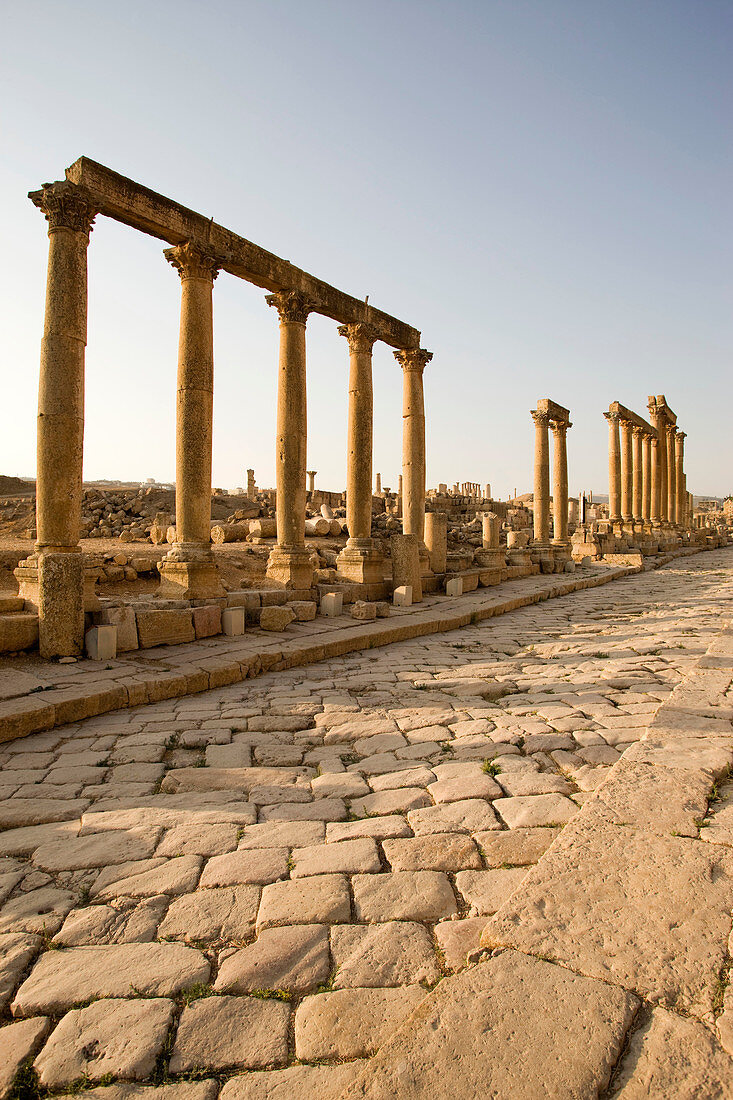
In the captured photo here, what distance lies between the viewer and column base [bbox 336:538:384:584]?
1284cm

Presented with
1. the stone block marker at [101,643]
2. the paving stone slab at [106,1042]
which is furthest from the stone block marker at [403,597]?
the paving stone slab at [106,1042]

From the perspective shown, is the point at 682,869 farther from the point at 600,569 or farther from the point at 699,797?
the point at 600,569

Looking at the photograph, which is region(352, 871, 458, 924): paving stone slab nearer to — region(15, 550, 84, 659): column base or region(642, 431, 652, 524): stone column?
region(15, 550, 84, 659): column base

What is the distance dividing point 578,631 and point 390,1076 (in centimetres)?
912

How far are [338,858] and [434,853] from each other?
1.55ft

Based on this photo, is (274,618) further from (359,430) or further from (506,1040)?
(506,1040)

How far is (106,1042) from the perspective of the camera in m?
2.05

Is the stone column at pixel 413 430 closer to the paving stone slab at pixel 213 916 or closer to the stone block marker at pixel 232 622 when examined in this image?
the stone block marker at pixel 232 622

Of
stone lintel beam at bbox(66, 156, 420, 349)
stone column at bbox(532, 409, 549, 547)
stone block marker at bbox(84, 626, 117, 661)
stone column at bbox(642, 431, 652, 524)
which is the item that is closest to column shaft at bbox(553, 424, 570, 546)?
stone column at bbox(532, 409, 549, 547)

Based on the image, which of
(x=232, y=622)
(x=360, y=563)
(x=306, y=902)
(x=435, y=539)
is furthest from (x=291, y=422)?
(x=306, y=902)

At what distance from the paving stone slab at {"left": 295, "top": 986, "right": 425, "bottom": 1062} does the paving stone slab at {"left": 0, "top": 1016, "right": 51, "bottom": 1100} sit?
0.84 metres

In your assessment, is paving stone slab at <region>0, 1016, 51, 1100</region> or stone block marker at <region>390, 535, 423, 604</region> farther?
stone block marker at <region>390, 535, 423, 604</region>

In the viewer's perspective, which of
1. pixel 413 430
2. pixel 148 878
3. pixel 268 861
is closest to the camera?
pixel 148 878

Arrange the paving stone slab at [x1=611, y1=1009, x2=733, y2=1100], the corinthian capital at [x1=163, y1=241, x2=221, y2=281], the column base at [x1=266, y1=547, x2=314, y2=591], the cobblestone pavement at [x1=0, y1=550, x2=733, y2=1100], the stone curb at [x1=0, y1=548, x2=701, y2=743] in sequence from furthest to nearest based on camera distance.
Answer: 1. the column base at [x1=266, y1=547, x2=314, y2=591]
2. the corinthian capital at [x1=163, y1=241, x2=221, y2=281]
3. the stone curb at [x1=0, y1=548, x2=701, y2=743]
4. the cobblestone pavement at [x1=0, y1=550, x2=733, y2=1100]
5. the paving stone slab at [x1=611, y1=1009, x2=733, y2=1100]
